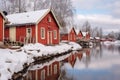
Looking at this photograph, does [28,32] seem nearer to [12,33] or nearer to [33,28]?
[33,28]

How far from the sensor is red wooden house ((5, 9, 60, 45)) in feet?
102

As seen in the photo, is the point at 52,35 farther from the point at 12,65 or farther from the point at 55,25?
the point at 12,65

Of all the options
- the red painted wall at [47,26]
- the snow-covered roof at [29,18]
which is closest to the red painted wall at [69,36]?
the red painted wall at [47,26]

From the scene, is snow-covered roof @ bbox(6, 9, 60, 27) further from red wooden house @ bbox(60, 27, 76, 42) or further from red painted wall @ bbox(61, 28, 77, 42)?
red painted wall @ bbox(61, 28, 77, 42)

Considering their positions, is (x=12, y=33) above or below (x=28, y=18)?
below

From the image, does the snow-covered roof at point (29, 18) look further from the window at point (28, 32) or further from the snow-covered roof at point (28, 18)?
the window at point (28, 32)

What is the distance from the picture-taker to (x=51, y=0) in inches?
2083

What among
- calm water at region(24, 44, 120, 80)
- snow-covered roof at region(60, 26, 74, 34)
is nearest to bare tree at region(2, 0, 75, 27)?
snow-covered roof at region(60, 26, 74, 34)

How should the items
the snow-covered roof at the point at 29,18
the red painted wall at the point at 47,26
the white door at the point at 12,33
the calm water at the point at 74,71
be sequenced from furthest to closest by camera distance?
the white door at the point at 12,33 < the red painted wall at the point at 47,26 < the snow-covered roof at the point at 29,18 < the calm water at the point at 74,71

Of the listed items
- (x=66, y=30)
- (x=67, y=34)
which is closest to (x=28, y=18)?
(x=66, y=30)

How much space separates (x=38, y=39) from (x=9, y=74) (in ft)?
63.3

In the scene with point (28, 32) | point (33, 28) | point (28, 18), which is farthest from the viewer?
point (28, 18)

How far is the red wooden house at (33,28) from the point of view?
1219 inches

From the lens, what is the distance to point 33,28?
31047 mm
